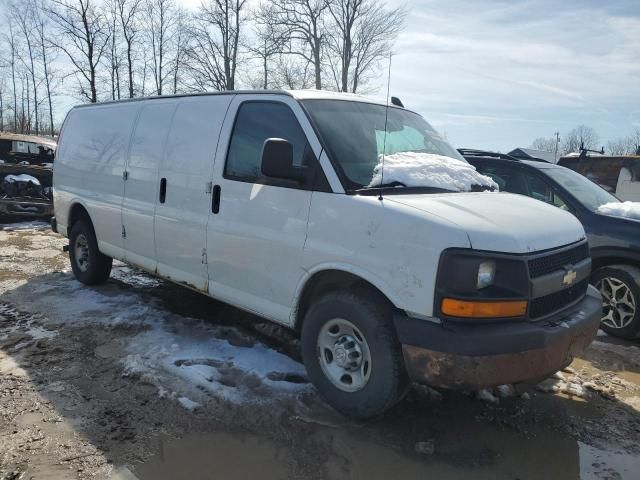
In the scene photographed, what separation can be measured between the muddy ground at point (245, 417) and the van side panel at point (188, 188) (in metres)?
0.68

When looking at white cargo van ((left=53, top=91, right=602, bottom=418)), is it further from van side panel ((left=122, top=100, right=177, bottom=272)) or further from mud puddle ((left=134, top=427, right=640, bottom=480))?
mud puddle ((left=134, top=427, right=640, bottom=480))

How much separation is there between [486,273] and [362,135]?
1446 millimetres

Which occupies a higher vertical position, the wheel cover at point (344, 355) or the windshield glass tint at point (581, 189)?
the windshield glass tint at point (581, 189)

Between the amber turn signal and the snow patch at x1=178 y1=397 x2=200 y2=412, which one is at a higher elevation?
the amber turn signal

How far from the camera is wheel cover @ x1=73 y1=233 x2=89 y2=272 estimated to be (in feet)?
20.4

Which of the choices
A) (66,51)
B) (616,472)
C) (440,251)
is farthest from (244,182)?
(66,51)

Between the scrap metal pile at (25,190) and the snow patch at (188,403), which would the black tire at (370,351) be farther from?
the scrap metal pile at (25,190)

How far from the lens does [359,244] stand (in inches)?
122

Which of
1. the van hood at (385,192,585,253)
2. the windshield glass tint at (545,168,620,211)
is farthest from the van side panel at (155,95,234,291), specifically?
the windshield glass tint at (545,168,620,211)

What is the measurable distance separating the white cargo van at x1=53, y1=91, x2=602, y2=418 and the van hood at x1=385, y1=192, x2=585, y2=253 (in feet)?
0.05

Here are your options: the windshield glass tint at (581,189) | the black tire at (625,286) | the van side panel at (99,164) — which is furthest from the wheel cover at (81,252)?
the black tire at (625,286)

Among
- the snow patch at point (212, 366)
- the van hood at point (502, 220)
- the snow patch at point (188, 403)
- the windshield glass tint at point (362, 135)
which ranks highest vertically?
the windshield glass tint at point (362, 135)

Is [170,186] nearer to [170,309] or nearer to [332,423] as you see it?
[170,309]

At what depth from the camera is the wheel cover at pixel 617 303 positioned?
16.6 feet
